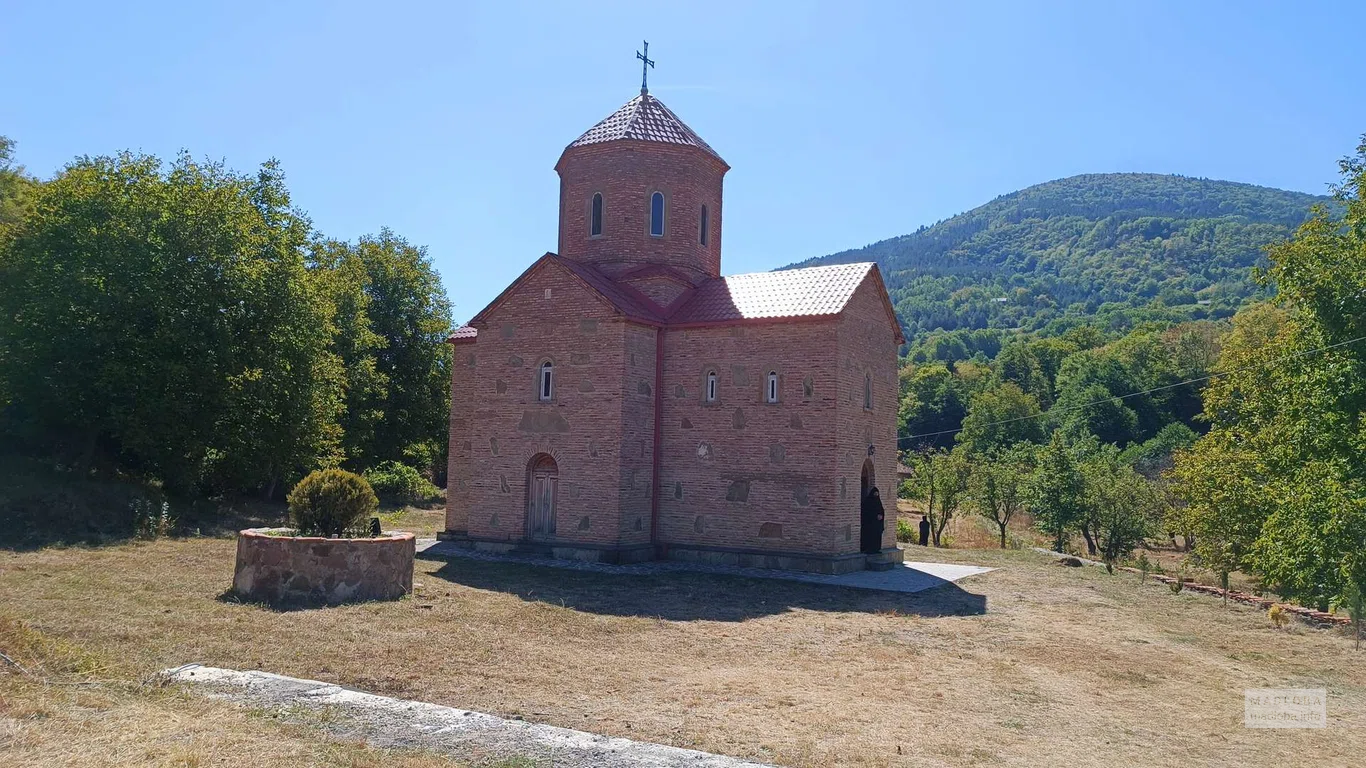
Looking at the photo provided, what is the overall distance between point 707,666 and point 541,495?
1077 centimetres

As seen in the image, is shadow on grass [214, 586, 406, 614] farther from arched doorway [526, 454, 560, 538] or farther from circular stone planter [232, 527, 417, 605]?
arched doorway [526, 454, 560, 538]

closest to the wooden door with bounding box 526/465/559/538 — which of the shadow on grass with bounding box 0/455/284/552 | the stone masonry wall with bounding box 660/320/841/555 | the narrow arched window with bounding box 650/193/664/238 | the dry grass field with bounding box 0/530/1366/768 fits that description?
the stone masonry wall with bounding box 660/320/841/555

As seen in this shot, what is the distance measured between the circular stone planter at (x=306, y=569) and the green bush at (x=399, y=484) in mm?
21376

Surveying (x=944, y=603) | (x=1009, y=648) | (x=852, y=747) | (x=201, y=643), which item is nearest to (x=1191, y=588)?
(x=944, y=603)

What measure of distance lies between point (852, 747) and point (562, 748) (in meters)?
2.25

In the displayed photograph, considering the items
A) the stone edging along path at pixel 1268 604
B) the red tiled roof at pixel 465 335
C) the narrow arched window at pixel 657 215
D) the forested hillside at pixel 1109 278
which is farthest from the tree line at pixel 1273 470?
the forested hillside at pixel 1109 278

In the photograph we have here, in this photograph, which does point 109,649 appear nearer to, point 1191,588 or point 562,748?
point 562,748

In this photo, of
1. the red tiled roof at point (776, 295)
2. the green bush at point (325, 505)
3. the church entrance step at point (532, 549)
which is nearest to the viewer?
the green bush at point (325, 505)

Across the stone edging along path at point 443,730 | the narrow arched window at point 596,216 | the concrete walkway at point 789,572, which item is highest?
the narrow arched window at point 596,216

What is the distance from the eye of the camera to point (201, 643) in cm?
971

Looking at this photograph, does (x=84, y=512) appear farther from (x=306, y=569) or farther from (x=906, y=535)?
(x=906, y=535)

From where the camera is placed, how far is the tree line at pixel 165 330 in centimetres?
2128

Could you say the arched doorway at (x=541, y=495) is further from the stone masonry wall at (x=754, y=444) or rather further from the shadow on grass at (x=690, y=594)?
the stone masonry wall at (x=754, y=444)

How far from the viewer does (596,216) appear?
74.6ft
